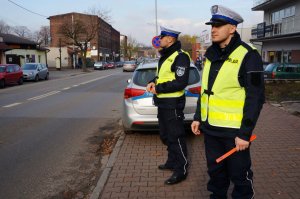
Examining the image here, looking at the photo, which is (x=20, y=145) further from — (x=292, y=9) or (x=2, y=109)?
(x=292, y=9)

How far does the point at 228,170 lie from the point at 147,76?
4120 millimetres

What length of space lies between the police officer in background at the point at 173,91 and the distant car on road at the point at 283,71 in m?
17.9

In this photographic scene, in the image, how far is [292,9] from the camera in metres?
28.5

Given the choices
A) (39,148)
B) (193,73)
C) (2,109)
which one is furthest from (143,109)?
(2,109)

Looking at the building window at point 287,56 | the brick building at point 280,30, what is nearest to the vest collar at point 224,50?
the brick building at point 280,30

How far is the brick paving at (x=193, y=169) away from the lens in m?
4.21

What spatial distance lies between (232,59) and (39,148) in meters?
4.91

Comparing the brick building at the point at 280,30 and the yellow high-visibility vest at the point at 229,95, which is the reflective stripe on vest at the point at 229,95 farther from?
A: the brick building at the point at 280,30

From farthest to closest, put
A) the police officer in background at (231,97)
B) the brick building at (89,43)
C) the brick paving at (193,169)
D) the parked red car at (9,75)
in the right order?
the brick building at (89,43), the parked red car at (9,75), the brick paving at (193,169), the police officer in background at (231,97)

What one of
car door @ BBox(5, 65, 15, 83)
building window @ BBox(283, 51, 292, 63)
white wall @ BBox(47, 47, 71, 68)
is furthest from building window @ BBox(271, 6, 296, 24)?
white wall @ BBox(47, 47, 71, 68)

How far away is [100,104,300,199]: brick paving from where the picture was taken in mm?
4215

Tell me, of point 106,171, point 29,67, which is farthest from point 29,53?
point 106,171

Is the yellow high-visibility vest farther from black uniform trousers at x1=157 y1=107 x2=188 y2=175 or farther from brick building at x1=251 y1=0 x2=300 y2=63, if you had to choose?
brick building at x1=251 y1=0 x2=300 y2=63

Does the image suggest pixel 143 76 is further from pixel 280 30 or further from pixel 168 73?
pixel 280 30
